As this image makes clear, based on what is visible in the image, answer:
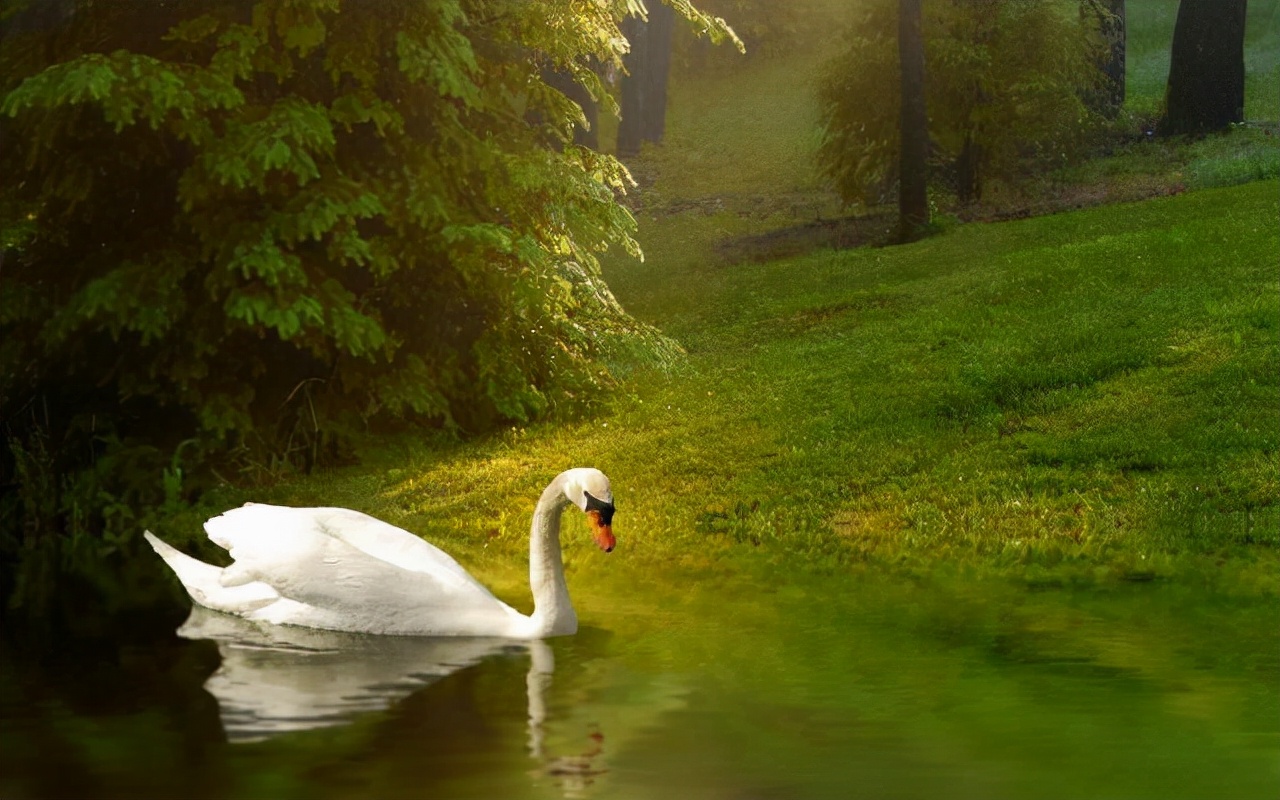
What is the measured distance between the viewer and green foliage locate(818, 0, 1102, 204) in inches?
997

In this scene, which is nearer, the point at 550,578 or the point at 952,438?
the point at 550,578

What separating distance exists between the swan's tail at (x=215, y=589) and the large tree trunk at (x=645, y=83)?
22415 millimetres

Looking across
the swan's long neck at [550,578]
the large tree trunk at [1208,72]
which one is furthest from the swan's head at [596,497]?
the large tree trunk at [1208,72]

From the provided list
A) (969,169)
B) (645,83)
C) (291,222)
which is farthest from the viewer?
(645,83)

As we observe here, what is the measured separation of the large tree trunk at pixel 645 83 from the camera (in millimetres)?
31172

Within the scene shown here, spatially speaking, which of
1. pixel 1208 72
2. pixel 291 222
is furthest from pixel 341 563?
pixel 1208 72

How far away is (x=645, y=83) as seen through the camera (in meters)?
32.0

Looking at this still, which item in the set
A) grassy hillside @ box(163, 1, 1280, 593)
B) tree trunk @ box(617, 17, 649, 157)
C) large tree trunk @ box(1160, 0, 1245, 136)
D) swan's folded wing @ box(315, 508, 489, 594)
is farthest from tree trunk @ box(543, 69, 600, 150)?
large tree trunk @ box(1160, 0, 1245, 136)

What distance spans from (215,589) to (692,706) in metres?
3.01

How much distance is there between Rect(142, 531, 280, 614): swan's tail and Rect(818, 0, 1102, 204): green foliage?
18475 mm

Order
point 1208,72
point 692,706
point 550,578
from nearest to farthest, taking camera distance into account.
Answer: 1. point 692,706
2. point 550,578
3. point 1208,72

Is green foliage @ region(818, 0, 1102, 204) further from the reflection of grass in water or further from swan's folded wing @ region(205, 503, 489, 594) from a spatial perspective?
swan's folded wing @ region(205, 503, 489, 594)

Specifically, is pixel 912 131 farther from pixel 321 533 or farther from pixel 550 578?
pixel 550 578

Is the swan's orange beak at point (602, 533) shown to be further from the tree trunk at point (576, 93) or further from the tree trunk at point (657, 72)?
the tree trunk at point (657, 72)
